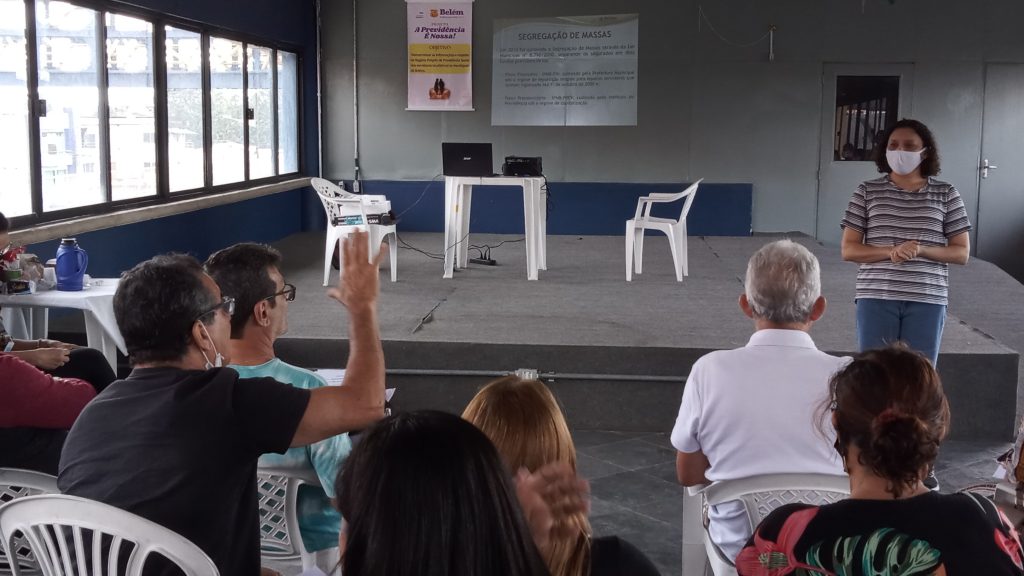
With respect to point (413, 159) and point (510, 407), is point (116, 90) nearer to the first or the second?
point (413, 159)

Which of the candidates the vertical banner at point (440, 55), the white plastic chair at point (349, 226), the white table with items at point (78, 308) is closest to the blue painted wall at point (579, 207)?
the vertical banner at point (440, 55)

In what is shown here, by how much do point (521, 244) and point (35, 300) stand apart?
20.6 ft

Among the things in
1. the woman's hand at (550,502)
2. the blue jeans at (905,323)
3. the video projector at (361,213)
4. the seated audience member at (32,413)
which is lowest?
the seated audience member at (32,413)

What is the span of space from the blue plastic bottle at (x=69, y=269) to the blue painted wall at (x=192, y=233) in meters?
1.41

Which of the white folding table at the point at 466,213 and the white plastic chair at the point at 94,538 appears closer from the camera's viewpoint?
the white plastic chair at the point at 94,538

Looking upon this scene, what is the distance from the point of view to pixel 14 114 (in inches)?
224

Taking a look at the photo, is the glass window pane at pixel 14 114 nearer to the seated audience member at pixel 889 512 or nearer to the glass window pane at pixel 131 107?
the glass window pane at pixel 131 107

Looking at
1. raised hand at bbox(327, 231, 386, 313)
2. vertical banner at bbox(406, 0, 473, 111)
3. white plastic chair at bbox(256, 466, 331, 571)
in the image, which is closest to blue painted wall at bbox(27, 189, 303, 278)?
vertical banner at bbox(406, 0, 473, 111)

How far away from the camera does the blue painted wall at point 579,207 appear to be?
1107 centimetres

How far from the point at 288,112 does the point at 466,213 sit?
362cm

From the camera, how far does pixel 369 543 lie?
1013mm

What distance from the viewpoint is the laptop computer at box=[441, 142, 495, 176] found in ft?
25.3

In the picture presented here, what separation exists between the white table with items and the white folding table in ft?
10.8

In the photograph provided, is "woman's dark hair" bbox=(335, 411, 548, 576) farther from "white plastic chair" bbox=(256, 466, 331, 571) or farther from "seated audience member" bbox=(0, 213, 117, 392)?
"seated audience member" bbox=(0, 213, 117, 392)
